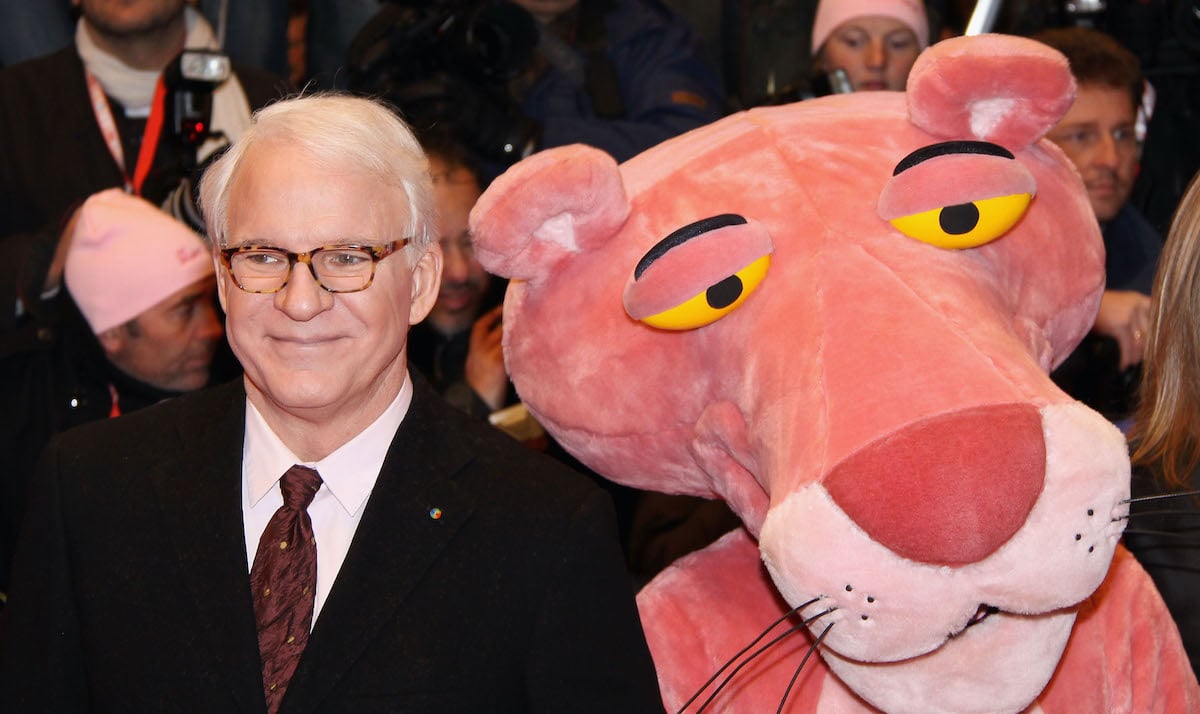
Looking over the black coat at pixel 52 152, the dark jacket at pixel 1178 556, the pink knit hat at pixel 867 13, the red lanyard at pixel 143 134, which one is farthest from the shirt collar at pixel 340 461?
the pink knit hat at pixel 867 13

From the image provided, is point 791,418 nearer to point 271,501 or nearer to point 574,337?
point 574,337

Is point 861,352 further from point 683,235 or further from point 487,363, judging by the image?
point 487,363

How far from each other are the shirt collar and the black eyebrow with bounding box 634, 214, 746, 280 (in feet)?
1.21

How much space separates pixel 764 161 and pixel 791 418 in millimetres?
399

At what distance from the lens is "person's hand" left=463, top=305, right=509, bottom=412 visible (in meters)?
3.10

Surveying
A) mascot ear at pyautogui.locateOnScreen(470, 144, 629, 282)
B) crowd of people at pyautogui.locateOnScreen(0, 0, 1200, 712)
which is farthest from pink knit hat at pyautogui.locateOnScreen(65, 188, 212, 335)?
mascot ear at pyautogui.locateOnScreen(470, 144, 629, 282)

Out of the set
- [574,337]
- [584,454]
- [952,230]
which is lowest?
[584,454]

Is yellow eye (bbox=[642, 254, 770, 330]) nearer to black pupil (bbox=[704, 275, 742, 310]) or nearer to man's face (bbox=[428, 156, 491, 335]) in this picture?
black pupil (bbox=[704, 275, 742, 310])

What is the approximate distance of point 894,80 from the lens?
132 inches

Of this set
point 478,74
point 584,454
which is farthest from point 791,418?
point 478,74

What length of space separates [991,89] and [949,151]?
10cm

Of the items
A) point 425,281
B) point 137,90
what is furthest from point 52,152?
point 425,281

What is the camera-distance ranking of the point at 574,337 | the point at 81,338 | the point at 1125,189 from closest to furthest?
1. the point at 574,337
2. the point at 81,338
3. the point at 1125,189

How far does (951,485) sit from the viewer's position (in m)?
1.50
